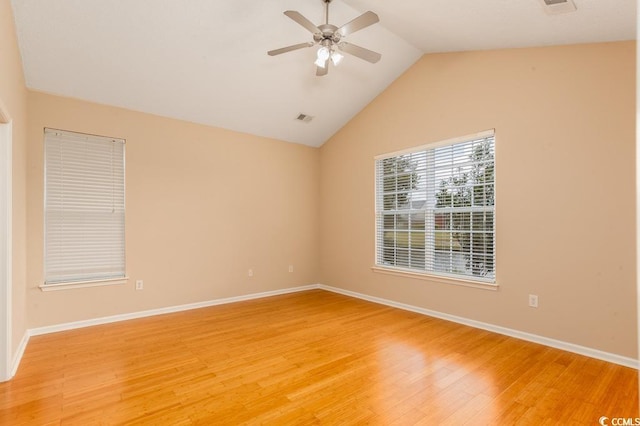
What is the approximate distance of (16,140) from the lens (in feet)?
9.52

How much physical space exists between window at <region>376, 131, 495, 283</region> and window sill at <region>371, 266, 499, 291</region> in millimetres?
59

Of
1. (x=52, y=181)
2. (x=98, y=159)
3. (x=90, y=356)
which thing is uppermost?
(x=98, y=159)

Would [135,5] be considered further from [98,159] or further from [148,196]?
[148,196]

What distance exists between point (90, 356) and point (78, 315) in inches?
42.5

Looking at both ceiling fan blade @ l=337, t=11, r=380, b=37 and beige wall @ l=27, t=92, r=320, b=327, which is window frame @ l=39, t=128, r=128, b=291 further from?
ceiling fan blade @ l=337, t=11, r=380, b=37

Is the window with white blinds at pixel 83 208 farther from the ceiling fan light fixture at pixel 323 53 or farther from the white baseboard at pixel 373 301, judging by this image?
the ceiling fan light fixture at pixel 323 53

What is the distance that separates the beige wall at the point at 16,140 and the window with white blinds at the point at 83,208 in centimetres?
33

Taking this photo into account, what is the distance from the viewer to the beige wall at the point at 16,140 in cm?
249

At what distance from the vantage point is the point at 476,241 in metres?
3.92

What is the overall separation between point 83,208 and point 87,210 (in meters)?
0.05

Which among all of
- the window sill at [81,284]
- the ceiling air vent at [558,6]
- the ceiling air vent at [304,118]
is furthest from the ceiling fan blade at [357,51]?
the window sill at [81,284]

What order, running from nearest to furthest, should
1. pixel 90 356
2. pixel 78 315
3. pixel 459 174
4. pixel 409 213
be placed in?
1. pixel 90 356
2. pixel 78 315
3. pixel 459 174
4. pixel 409 213

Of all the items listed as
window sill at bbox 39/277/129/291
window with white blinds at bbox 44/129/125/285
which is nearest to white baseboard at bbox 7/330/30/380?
window sill at bbox 39/277/129/291

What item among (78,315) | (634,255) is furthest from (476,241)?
(78,315)
